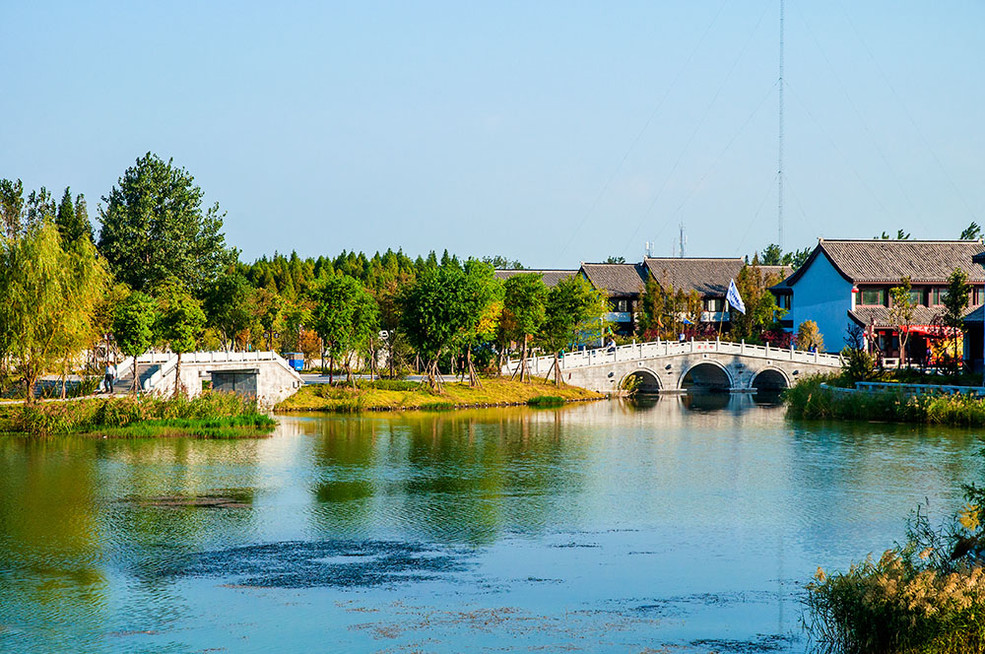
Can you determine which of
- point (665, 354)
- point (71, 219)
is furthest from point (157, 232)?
point (665, 354)

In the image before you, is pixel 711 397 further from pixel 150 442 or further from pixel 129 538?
pixel 129 538

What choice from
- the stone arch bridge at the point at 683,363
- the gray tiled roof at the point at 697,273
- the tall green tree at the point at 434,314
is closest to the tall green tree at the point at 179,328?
the tall green tree at the point at 434,314

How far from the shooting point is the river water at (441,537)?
15664mm

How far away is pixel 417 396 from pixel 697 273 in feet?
117

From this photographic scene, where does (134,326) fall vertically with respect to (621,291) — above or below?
below

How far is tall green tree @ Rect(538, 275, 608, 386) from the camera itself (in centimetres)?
5669

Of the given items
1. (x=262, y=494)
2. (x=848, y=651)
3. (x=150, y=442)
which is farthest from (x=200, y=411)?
(x=848, y=651)

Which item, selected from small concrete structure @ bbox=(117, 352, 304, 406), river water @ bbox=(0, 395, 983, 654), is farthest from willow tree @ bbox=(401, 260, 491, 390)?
river water @ bbox=(0, 395, 983, 654)

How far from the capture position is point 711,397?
196ft

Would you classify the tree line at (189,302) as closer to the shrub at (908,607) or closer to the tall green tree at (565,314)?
the tall green tree at (565,314)

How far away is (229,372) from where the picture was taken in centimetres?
4588

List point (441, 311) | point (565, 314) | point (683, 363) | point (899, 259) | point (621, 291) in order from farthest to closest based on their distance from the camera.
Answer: point (621, 291)
point (899, 259)
point (683, 363)
point (565, 314)
point (441, 311)

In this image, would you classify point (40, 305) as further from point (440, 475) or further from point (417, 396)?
point (417, 396)

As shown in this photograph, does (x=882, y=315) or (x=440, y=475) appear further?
(x=882, y=315)
